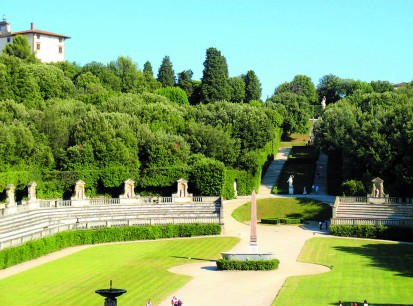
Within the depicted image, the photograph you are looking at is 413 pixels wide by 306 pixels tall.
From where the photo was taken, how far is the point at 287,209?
92125 mm

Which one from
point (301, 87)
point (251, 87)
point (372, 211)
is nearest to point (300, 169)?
point (372, 211)

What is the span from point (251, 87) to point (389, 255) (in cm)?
10713

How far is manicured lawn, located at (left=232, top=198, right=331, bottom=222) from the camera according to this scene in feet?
295

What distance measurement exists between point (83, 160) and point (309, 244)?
113 feet

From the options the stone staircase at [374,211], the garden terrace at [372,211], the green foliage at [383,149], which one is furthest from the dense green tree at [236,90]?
the stone staircase at [374,211]

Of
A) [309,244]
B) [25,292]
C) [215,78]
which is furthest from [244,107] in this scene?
[25,292]

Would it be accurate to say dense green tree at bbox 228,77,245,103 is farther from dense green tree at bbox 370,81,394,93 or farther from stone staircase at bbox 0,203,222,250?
stone staircase at bbox 0,203,222,250

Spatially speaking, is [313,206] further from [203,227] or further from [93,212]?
[93,212]

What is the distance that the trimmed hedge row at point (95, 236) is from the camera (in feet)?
200

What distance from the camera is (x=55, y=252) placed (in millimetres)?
68438

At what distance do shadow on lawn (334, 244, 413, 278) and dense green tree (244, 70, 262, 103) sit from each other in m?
99.3

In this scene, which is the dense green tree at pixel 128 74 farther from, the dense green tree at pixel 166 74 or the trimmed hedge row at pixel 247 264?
the trimmed hedge row at pixel 247 264

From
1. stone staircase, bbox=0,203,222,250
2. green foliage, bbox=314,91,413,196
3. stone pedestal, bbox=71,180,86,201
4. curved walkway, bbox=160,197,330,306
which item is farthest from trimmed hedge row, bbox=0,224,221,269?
green foliage, bbox=314,91,413,196

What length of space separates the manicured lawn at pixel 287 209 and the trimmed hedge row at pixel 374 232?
9212 mm
